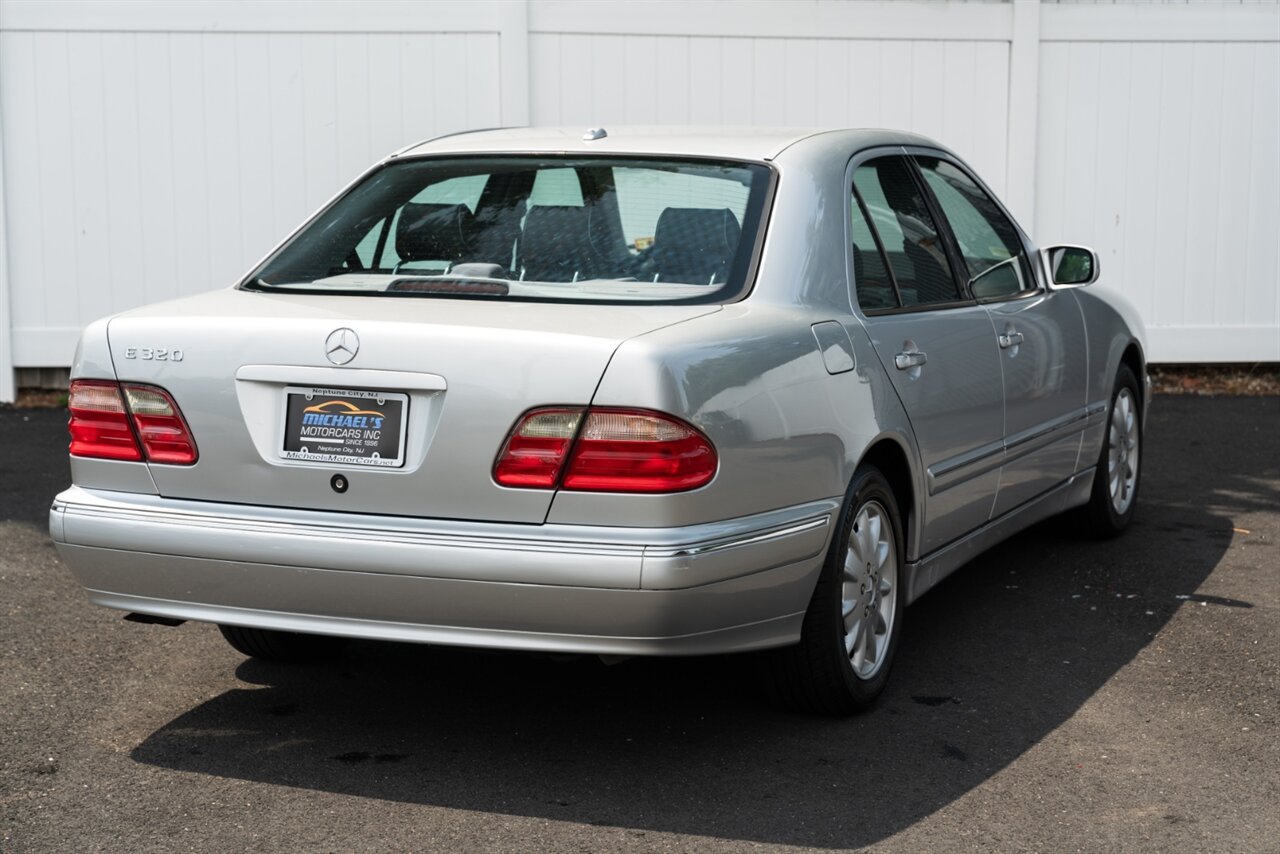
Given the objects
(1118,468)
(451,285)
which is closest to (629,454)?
(451,285)

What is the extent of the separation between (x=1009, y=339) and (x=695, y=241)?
4.56 feet

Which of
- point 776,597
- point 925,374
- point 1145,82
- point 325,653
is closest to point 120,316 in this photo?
point 325,653

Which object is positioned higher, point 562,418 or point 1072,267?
point 1072,267

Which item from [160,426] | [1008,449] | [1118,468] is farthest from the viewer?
[1118,468]

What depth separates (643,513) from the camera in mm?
3566

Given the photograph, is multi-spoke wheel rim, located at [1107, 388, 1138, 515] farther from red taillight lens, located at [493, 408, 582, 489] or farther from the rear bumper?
red taillight lens, located at [493, 408, 582, 489]

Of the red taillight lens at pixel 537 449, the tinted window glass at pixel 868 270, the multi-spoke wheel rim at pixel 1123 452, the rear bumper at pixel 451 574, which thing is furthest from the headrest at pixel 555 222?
the multi-spoke wheel rim at pixel 1123 452

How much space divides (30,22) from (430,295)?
6.68 meters

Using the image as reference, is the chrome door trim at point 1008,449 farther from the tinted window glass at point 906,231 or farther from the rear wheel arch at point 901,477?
the tinted window glass at point 906,231

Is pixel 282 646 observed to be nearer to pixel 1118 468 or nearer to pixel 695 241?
pixel 695 241

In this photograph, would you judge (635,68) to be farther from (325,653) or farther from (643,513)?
(643,513)

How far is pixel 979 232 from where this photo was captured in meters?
5.48

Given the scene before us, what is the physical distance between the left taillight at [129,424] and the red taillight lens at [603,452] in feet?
2.65

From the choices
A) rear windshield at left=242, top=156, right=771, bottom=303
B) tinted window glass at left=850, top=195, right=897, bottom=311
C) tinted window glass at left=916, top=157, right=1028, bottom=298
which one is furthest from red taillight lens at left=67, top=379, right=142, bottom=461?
tinted window glass at left=916, top=157, right=1028, bottom=298
